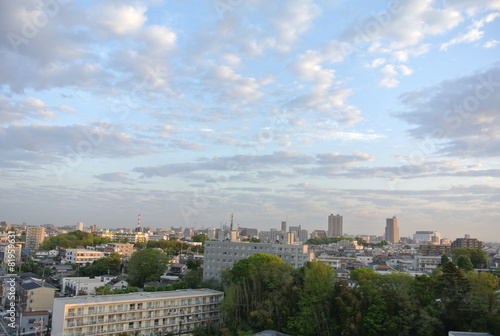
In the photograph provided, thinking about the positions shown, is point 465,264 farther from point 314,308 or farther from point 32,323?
point 32,323

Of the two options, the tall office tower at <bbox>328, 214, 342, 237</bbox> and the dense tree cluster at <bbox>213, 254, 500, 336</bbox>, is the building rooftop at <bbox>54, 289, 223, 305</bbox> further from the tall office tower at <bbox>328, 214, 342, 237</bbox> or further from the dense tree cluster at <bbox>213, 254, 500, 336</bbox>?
the tall office tower at <bbox>328, 214, 342, 237</bbox>

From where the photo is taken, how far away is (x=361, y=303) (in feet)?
44.8

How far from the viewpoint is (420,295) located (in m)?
13.8

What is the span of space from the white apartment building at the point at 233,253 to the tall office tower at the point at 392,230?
89.9 meters

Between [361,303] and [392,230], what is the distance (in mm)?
105809

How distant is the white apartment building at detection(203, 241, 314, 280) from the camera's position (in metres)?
27.2

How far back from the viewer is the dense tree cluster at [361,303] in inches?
491

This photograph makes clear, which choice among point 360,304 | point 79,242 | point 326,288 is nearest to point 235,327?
point 326,288

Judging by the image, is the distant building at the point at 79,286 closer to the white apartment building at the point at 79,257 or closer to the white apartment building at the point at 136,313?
the white apartment building at the point at 136,313

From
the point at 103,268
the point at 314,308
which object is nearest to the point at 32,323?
the point at 314,308

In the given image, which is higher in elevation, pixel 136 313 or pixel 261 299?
pixel 261 299

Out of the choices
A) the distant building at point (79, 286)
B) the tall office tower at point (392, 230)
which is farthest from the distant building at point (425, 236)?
the distant building at point (79, 286)

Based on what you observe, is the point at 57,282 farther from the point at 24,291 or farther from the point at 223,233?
the point at 223,233

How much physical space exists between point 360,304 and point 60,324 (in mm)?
10550
